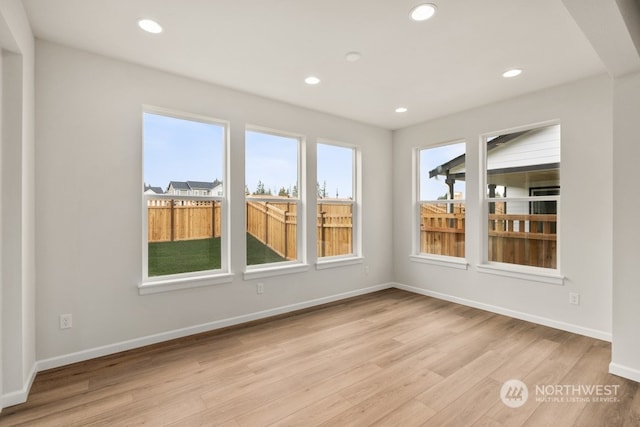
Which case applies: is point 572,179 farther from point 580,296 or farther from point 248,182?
point 248,182

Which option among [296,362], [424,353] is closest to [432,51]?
[424,353]

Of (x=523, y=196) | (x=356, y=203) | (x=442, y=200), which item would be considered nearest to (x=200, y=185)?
(x=356, y=203)

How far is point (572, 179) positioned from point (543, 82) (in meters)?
1.09

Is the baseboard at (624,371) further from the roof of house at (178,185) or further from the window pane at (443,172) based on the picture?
the roof of house at (178,185)

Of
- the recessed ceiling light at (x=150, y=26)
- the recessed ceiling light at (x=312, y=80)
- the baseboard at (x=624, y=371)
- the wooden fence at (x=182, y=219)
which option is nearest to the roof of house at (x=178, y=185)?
the wooden fence at (x=182, y=219)

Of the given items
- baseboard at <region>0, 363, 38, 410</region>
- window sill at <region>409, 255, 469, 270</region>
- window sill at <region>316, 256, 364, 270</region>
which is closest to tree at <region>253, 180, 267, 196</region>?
window sill at <region>316, 256, 364, 270</region>

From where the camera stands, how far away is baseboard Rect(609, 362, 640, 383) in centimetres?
232

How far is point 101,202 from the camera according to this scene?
2.71 meters

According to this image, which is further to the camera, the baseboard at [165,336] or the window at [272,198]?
the window at [272,198]

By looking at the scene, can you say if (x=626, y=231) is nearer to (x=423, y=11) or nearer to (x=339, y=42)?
(x=423, y=11)

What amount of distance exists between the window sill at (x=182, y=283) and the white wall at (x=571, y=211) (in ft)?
10.7

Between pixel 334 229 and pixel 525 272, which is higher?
pixel 334 229

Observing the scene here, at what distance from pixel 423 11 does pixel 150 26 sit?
6.66 ft

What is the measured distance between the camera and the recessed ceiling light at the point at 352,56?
2674mm
